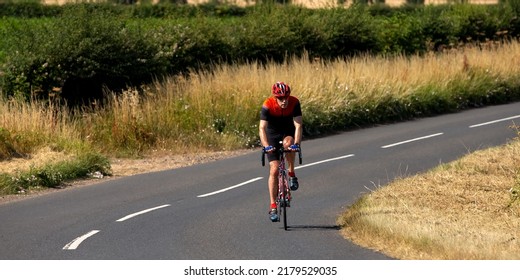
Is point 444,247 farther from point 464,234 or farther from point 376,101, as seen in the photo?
point 376,101

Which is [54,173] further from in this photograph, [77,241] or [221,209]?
[77,241]

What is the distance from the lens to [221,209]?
1617cm

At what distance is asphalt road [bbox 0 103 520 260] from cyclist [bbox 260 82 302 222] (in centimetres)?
71

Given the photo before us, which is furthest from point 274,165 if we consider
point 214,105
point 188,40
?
point 188,40

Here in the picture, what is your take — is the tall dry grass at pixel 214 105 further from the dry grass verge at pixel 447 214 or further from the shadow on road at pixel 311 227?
the shadow on road at pixel 311 227

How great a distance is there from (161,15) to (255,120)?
96.6ft

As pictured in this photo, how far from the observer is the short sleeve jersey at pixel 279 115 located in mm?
14289

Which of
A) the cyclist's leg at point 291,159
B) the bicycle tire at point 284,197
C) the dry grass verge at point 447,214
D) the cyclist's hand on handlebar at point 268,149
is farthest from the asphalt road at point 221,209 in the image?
the cyclist's hand on handlebar at point 268,149

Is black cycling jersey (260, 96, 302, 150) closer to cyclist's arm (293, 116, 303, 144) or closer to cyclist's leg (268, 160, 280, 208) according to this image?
cyclist's arm (293, 116, 303, 144)

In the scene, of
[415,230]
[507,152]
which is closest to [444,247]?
[415,230]

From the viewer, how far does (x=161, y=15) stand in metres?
54.2

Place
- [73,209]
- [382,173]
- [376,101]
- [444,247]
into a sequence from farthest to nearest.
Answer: [376,101] < [382,173] < [73,209] < [444,247]

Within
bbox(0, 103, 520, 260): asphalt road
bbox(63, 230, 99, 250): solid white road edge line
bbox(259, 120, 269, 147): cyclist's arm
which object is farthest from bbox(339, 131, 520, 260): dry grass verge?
bbox(63, 230, 99, 250): solid white road edge line

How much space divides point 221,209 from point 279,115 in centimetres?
238
